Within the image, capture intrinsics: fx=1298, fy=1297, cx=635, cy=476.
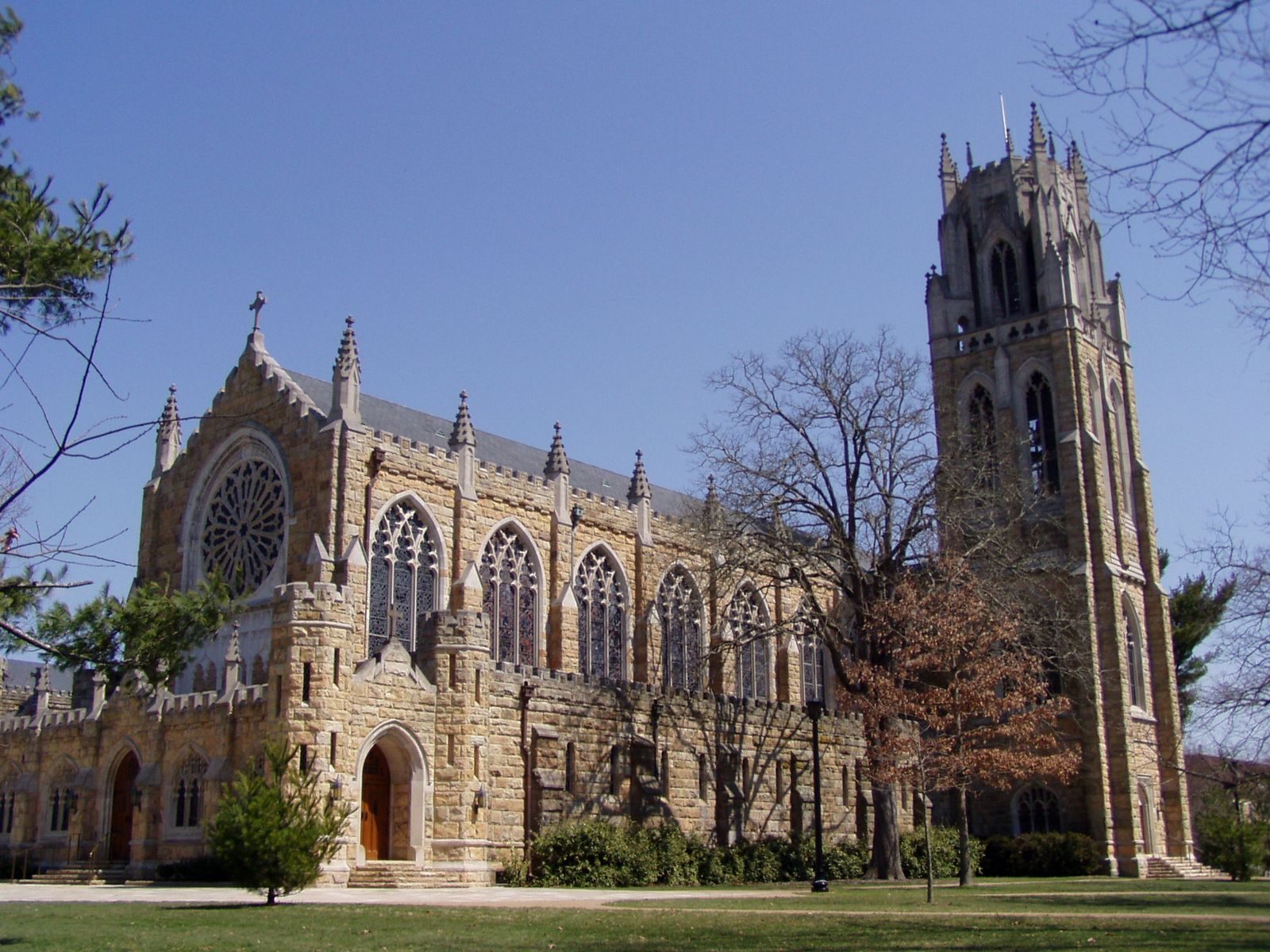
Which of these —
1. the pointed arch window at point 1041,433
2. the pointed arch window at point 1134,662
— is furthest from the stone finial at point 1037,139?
the pointed arch window at point 1134,662

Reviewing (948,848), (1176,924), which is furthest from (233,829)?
(948,848)

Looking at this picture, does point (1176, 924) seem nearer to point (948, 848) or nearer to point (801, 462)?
point (801, 462)

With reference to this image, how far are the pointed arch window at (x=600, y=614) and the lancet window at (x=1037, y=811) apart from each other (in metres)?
13.9

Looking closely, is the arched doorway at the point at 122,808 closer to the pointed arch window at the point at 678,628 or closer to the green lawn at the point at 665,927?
the green lawn at the point at 665,927

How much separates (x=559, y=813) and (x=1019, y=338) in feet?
90.8

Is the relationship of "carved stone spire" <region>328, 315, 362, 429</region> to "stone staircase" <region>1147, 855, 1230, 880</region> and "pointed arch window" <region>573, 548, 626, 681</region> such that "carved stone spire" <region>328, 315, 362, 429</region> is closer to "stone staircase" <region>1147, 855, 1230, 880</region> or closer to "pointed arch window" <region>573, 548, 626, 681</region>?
"pointed arch window" <region>573, 548, 626, 681</region>

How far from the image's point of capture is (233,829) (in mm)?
17688

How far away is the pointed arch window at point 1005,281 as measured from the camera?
157 feet

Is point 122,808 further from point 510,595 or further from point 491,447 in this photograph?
point 491,447

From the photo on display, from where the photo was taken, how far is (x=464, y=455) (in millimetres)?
33656

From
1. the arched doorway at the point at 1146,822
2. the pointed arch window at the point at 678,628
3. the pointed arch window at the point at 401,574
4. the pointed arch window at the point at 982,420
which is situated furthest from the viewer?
the pointed arch window at the point at 982,420

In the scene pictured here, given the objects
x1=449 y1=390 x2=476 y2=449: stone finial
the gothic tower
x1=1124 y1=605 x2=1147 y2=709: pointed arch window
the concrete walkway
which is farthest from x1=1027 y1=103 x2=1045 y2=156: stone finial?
the concrete walkway

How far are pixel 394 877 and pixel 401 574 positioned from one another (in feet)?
33.1

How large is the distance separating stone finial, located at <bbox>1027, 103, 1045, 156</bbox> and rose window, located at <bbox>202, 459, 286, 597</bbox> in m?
29.3
